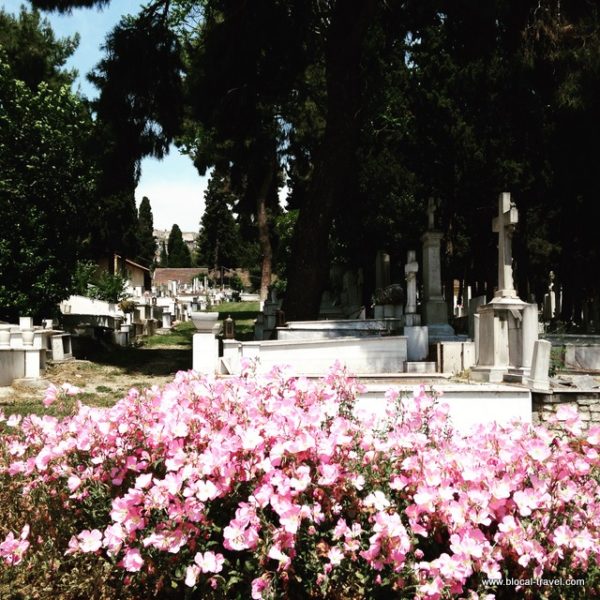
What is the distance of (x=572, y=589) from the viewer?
258 cm

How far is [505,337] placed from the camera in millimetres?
9484

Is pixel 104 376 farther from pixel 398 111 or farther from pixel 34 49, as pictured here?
pixel 34 49

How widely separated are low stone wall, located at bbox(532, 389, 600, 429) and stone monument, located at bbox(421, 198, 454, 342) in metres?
4.93

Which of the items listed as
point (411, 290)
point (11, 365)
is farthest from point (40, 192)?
point (411, 290)

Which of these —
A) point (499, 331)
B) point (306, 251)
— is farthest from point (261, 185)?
point (499, 331)

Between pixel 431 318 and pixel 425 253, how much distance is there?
5.22 feet

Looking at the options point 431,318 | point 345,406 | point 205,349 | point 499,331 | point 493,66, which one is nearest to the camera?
point 345,406

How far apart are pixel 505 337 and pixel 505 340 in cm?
5

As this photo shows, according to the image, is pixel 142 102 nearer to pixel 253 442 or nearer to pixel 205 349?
pixel 205 349

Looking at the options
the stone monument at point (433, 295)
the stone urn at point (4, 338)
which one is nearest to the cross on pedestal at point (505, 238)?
the stone monument at point (433, 295)

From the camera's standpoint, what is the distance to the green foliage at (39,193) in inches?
731

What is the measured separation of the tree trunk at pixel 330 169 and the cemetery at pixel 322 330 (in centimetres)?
6

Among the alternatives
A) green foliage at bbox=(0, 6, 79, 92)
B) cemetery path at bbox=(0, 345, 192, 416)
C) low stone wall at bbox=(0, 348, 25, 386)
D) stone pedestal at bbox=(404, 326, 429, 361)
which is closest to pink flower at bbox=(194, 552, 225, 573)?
cemetery path at bbox=(0, 345, 192, 416)

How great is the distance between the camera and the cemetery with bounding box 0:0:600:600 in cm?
259
